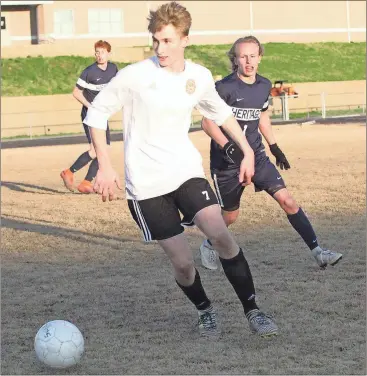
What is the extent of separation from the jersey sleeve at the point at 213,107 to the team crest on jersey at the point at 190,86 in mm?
193

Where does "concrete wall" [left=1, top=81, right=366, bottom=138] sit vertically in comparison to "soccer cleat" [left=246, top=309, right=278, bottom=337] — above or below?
above

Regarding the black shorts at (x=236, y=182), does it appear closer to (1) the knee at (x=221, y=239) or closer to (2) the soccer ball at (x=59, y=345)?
(1) the knee at (x=221, y=239)

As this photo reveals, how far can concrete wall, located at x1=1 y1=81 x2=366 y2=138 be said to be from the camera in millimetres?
38625

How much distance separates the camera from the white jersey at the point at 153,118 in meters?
6.10

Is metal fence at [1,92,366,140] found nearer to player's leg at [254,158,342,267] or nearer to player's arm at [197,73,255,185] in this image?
player's leg at [254,158,342,267]

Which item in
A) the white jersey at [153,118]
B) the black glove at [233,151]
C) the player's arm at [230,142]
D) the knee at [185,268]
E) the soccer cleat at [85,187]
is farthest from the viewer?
the soccer cleat at [85,187]

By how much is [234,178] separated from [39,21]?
2063 inches

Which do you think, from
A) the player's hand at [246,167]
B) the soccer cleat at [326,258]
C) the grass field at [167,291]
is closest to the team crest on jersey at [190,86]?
the player's hand at [246,167]

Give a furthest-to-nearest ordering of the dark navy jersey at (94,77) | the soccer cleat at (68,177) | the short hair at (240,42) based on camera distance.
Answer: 1. the soccer cleat at (68,177)
2. the dark navy jersey at (94,77)
3. the short hair at (240,42)

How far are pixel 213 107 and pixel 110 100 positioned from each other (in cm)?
80

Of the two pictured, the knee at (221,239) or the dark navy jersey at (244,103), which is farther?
the dark navy jersey at (244,103)

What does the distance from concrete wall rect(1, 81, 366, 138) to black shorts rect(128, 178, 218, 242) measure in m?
31.2

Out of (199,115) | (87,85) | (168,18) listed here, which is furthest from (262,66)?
(168,18)

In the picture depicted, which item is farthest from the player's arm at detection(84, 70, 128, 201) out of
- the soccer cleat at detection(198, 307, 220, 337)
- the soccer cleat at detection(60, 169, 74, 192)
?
the soccer cleat at detection(60, 169, 74, 192)
